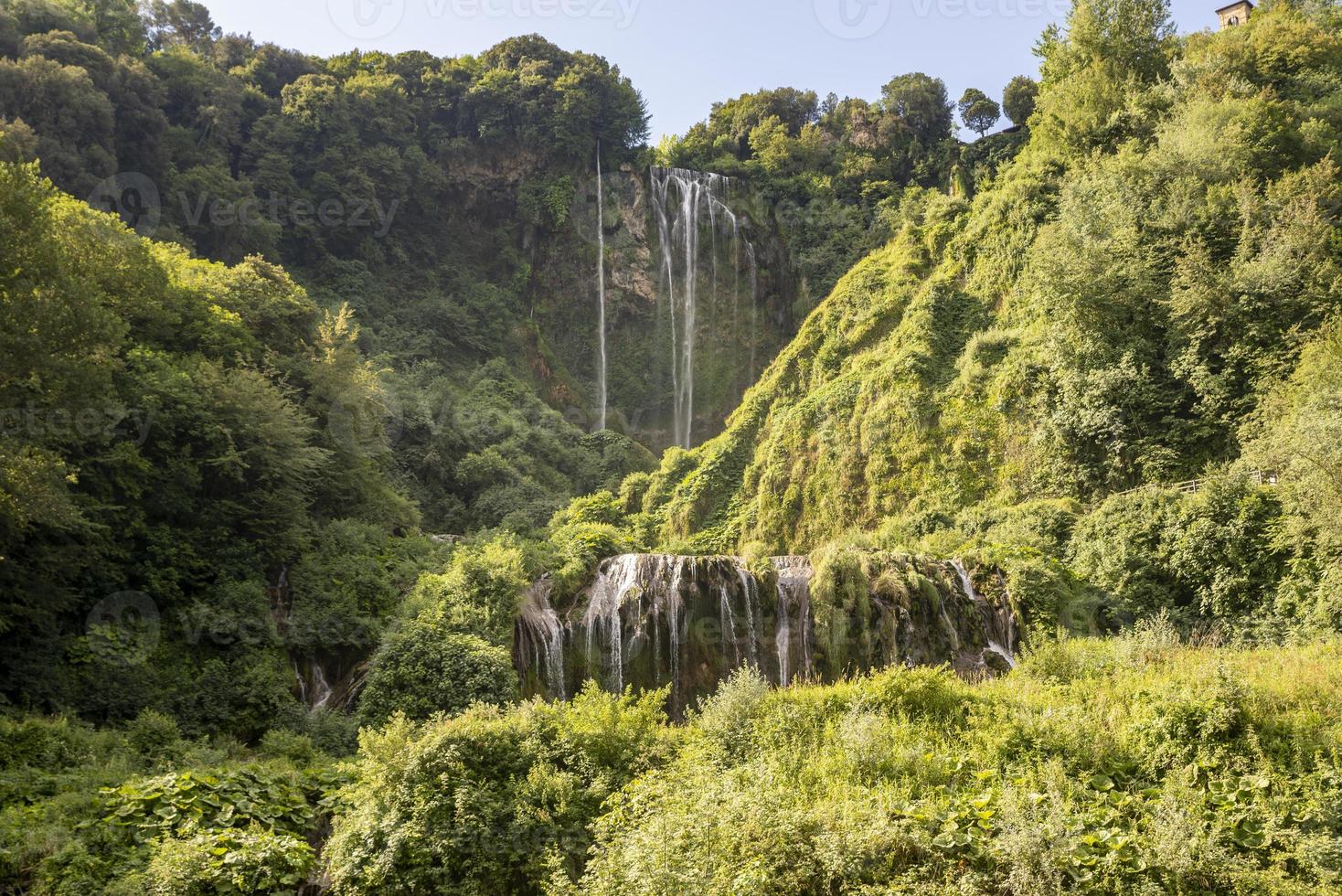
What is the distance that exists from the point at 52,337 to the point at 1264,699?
18719 mm

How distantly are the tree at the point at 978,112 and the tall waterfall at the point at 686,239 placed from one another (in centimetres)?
1495

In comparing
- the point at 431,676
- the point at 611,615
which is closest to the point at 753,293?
the point at 611,615

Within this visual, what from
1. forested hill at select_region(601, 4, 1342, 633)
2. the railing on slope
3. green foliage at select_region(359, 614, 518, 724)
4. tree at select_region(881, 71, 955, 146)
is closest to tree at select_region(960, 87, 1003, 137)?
tree at select_region(881, 71, 955, 146)

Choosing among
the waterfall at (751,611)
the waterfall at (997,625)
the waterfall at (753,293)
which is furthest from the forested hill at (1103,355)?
the waterfall at (753,293)

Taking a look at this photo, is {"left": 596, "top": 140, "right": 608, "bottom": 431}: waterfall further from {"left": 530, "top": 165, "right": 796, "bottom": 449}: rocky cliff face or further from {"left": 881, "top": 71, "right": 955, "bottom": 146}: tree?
{"left": 881, "top": 71, "right": 955, "bottom": 146}: tree

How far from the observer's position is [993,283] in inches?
1125

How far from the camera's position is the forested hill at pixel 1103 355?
60.2ft

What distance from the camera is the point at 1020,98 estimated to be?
1788 inches

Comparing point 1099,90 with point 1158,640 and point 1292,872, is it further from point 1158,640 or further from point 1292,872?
point 1292,872

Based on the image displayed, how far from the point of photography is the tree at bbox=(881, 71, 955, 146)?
46.3m

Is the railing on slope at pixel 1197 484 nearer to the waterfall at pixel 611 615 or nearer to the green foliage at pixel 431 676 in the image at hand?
the waterfall at pixel 611 615

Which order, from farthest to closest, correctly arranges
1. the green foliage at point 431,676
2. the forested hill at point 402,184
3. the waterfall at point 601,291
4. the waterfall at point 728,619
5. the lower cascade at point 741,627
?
the waterfall at point 601,291
the forested hill at point 402,184
the waterfall at point 728,619
the lower cascade at point 741,627
the green foliage at point 431,676

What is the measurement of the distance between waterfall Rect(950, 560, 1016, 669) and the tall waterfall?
83.1ft

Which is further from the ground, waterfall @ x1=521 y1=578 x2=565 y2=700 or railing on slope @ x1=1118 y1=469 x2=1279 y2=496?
railing on slope @ x1=1118 y1=469 x2=1279 y2=496
